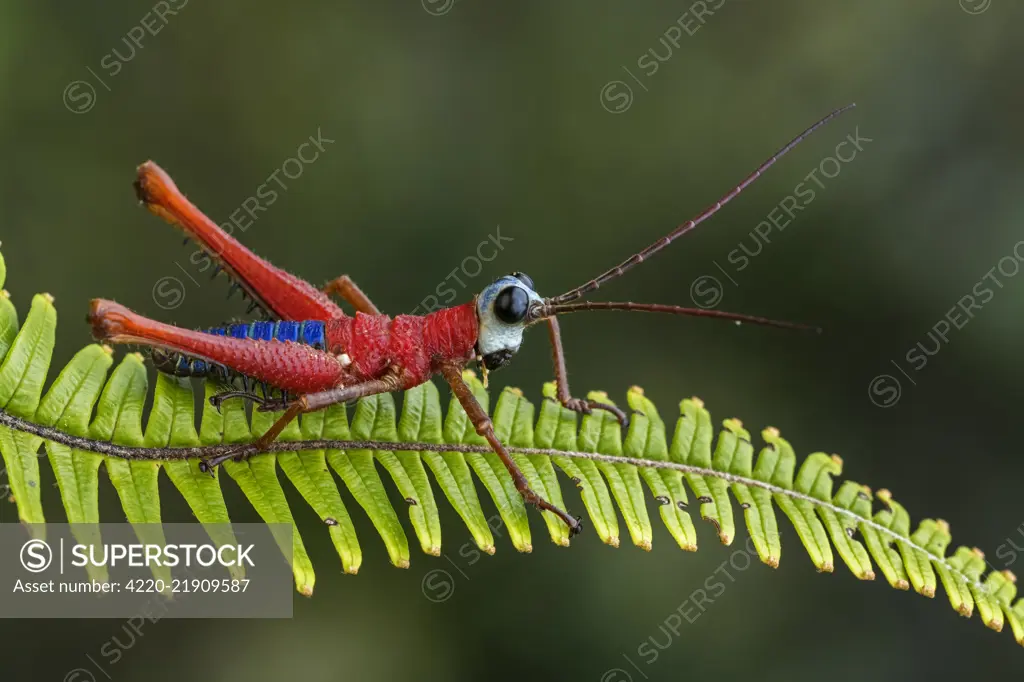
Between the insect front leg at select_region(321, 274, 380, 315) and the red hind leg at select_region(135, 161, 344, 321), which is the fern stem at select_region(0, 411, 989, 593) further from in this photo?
the insect front leg at select_region(321, 274, 380, 315)

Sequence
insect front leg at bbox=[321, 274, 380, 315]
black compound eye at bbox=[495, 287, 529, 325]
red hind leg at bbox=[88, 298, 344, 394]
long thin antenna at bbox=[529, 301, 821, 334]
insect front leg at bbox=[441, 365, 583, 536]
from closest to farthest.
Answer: long thin antenna at bbox=[529, 301, 821, 334] < red hind leg at bbox=[88, 298, 344, 394] < insect front leg at bbox=[441, 365, 583, 536] < black compound eye at bbox=[495, 287, 529, 325] < insect front leg at bbox=[321, 274, 380, 315]

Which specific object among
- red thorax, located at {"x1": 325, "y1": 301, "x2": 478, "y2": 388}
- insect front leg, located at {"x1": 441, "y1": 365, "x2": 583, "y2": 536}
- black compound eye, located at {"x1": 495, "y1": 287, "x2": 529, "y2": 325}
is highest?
red thorax, located at {"x1": 325, "y1": 301, "x2": 478, "y2": 388}

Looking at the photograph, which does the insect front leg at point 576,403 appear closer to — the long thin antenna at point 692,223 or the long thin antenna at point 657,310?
the long thin antenna at point 657,310

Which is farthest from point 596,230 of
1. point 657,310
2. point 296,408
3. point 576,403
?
point 296,408

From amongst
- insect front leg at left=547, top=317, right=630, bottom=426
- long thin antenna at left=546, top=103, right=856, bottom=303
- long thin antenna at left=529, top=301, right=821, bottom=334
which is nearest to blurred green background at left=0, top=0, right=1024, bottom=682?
insect front leg at left=547, top=317, right=630, bottom=426

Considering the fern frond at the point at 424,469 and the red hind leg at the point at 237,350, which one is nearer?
the fern frond at the point at 424,469

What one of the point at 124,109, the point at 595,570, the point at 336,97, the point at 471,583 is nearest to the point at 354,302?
the point at 471,583

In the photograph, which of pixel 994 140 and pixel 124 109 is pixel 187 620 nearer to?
pixel 124 109

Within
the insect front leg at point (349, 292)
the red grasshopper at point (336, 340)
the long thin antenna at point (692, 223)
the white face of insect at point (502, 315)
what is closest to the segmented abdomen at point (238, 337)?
the red grasshopper at point (336, 340)
